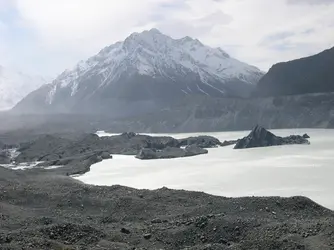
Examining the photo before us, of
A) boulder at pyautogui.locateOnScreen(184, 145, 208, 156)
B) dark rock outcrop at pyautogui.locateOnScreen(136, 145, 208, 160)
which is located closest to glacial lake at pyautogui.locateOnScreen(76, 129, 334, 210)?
dark rock outcrop at pyautogui.locateOnScreen(136, 145, 208, 160)

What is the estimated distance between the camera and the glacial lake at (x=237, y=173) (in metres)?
30.6

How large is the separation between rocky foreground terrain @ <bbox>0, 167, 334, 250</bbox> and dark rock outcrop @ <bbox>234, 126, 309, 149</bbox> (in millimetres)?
42908

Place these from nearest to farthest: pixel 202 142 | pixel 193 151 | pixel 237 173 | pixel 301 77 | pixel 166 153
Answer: pixel 237 173 < pixel 166 153 < pixel 193 151 < pixel 202 142 < pixel 301 77

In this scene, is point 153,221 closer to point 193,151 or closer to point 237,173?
point 237,173

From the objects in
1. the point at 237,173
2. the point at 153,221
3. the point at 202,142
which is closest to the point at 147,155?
the point at 202,142

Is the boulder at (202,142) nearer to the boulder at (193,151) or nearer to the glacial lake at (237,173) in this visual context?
the boulder at (193,151)

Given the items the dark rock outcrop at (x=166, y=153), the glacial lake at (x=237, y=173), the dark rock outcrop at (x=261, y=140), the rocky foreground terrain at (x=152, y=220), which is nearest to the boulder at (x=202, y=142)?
the dark rock outcrop at (x=261, y=140)

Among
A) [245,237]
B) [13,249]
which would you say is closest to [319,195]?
[245,237]

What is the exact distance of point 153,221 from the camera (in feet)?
→ 63.9

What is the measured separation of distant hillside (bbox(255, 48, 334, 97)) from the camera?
379ft

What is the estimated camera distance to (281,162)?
151 feet

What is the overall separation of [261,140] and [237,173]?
3024 cm

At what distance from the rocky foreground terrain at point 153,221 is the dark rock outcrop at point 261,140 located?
4291 centimetres

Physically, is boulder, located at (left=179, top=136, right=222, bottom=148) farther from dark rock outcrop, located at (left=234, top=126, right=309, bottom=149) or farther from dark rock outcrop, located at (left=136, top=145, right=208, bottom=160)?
dark rock outcrop, located at (left=136, top=145, right=208, bottom=160)
